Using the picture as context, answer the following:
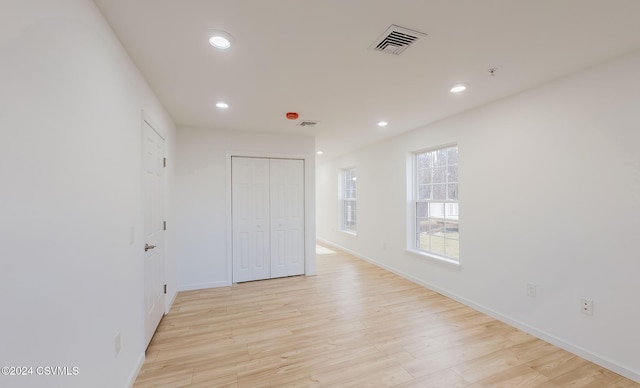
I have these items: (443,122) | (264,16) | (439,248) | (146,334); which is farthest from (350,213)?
(264,16)

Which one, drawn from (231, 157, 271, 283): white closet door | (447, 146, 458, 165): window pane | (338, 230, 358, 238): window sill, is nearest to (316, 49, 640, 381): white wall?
(447, 146, 458, 165): window pane

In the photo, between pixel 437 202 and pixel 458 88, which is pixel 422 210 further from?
pixel 458 88

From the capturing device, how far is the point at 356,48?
192 centimetres

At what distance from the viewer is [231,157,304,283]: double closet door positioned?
13.9 ft

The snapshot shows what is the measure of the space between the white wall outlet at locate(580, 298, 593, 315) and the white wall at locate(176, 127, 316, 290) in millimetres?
4090

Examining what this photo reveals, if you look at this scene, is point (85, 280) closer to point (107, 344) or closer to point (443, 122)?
point (107, 344)

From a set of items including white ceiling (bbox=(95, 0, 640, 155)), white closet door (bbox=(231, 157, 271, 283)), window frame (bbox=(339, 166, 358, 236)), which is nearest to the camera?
white ceiling (bbox=(95, 0, 640, 155))

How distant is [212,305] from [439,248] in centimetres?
322

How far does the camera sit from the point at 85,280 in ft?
4.36

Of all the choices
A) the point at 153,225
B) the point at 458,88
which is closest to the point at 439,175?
the point at 458,88

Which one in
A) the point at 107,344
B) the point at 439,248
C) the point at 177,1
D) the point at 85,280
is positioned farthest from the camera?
the point at 439,248

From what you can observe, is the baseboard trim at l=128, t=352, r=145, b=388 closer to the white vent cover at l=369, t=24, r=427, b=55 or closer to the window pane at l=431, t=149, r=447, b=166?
→ the white vent cover at l=369, t=24, r=427, b=55

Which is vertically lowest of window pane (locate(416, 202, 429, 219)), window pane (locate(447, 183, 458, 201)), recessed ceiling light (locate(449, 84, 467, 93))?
window pane (locate(416, 202, 429, 219))

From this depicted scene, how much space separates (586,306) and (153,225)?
158 inches
